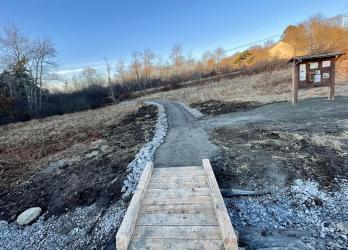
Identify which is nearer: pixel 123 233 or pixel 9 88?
pixel 123 233

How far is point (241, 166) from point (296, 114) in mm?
5987

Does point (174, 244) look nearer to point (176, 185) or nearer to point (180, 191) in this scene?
point (180, 191)

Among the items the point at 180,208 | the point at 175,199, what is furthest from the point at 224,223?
the point at 175,199

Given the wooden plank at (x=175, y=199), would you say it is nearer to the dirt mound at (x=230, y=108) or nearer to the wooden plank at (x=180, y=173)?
the wooden plank at (x=180, y=173)

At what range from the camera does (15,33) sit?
25.4 meters

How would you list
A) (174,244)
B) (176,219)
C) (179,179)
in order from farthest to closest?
(179,179), (176,219), (174,244)

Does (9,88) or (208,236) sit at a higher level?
(9,88)

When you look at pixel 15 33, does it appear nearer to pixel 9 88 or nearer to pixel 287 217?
pixel 9 88

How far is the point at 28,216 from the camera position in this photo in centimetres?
463

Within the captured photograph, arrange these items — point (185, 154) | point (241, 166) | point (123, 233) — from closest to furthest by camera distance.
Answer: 1. point (123, 233)
2. point (241, 166)
3. point (185, 154)

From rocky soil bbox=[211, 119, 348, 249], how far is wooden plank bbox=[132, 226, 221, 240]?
2.02 feet

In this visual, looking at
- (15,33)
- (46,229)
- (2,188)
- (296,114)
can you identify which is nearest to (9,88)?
(15,33)

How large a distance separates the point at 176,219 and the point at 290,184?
8.77ft

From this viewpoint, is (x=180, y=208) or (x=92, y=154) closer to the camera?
Result: (x=180, y=208)
